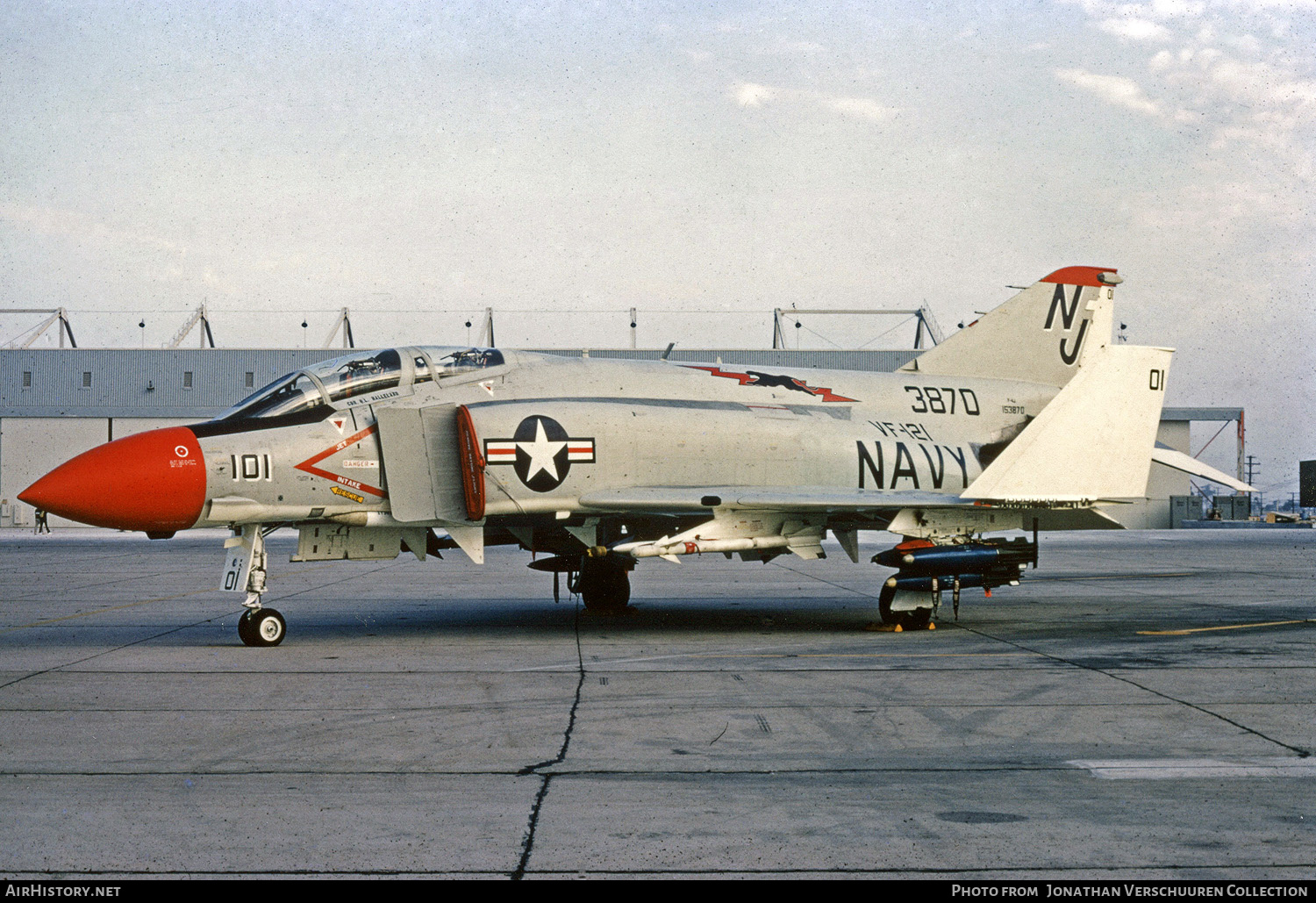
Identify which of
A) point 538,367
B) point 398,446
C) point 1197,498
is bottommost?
point 1197,498

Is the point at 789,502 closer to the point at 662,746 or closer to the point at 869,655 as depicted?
the point at 869,655

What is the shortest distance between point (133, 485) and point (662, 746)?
6457 millimetres

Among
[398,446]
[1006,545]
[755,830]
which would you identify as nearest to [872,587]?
[1006,545]

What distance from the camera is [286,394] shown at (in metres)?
11.9

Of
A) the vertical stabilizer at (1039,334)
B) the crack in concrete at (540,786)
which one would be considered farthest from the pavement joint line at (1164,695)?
the vertical stabilizer at (1039,334)

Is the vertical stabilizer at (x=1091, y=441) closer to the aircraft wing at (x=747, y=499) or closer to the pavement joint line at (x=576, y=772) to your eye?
the aircraft wing at (x=747, y=499)

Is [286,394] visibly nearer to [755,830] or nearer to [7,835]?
[7,835]

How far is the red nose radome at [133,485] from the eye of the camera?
34.4ft

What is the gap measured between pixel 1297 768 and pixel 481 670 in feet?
21.3

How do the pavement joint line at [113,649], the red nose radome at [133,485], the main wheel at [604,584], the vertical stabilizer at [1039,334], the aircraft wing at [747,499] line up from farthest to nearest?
the vertical stabilizer at [1039,334]
the main wheel at [604,584]
the aircraft wing at [747,499]
the red nose radome at [133,485]
the pavement joint line at [113,649]

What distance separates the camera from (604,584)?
1538 cm

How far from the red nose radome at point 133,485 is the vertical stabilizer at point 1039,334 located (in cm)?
1045

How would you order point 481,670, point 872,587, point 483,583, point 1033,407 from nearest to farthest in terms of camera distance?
1. point 481,670
2. point 1033,407
3. point 872,587
4. point 483,583
